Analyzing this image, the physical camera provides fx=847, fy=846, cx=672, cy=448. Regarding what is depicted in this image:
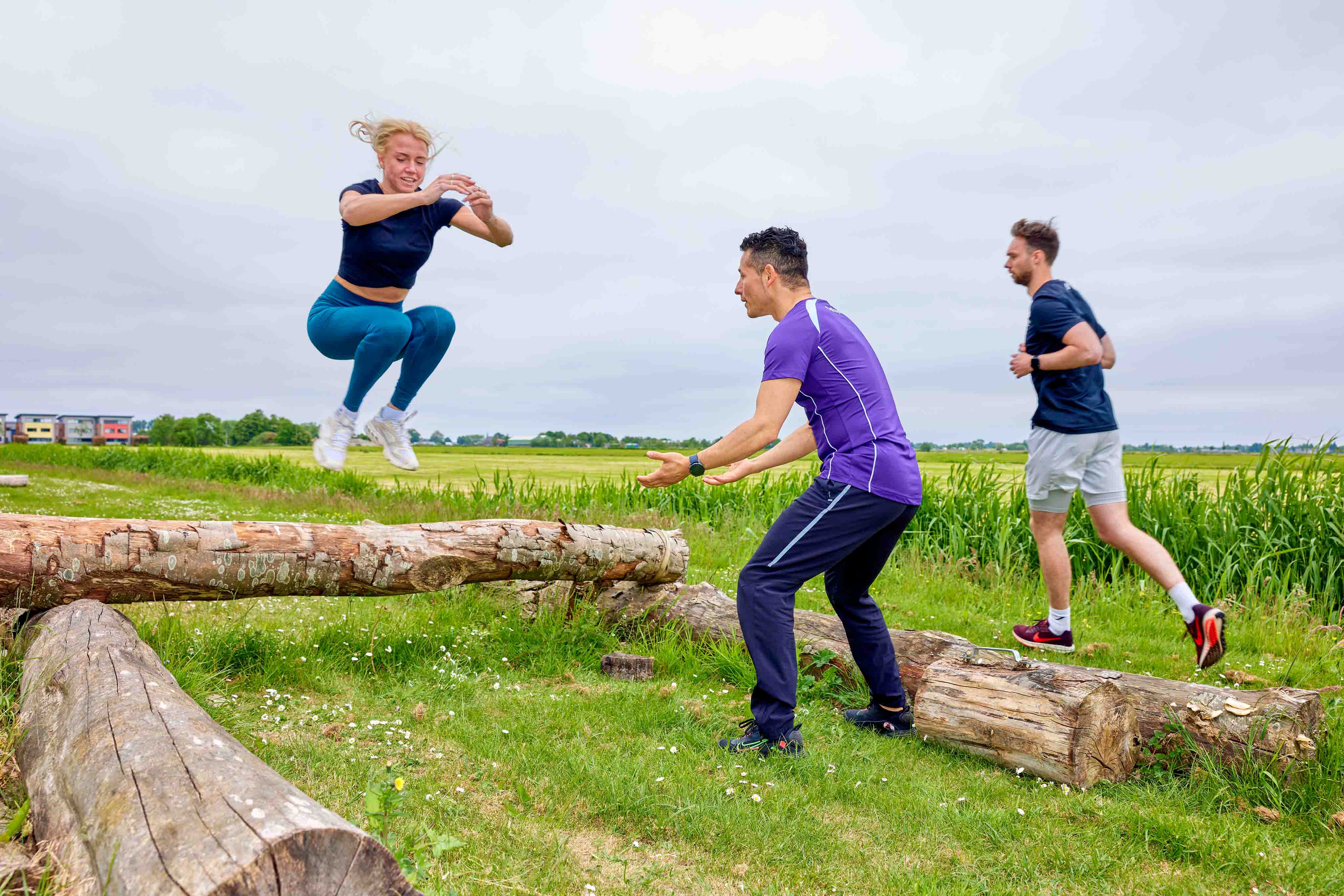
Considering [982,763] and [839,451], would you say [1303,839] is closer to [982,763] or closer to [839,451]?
[982,763]

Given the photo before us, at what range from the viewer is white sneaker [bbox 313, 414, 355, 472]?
13.8 ft

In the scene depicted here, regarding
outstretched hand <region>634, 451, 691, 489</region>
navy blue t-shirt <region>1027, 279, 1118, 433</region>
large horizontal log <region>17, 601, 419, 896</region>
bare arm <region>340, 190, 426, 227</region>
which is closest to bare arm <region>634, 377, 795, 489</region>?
outstretched hand <region>634, 451, 691, 489</region>

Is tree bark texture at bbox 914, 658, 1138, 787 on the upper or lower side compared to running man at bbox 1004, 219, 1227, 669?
lower

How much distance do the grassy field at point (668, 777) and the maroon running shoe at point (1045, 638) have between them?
0.21 m

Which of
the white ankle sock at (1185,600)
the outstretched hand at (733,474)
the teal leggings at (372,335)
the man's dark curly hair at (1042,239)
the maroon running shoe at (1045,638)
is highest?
the man's dark curly hair at (1042,239)

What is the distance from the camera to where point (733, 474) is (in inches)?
181

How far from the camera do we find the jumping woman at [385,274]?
13.0ft

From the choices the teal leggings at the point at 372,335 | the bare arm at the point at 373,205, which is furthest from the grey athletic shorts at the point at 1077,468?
the bare arm at the point at 373,205

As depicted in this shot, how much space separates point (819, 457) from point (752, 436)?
16.6 inches

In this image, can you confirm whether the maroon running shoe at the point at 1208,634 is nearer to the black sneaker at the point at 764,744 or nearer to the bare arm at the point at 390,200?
the black sneaker at the point at 764,744

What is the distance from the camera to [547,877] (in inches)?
124

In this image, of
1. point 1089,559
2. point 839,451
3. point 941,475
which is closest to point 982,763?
A: point 839,451

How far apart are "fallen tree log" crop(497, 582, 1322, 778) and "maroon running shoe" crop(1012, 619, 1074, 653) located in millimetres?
1292

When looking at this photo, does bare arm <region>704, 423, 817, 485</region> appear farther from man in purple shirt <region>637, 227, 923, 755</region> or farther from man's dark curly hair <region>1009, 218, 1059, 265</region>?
man's dark curly hair <region>1009, 218, 1059, 265</region>
